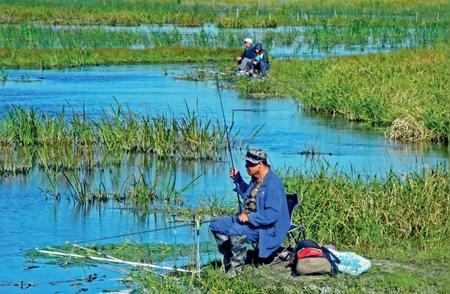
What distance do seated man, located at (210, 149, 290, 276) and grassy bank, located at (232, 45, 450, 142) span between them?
9511 millimetres

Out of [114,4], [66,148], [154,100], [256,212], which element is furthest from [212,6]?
[256,212]

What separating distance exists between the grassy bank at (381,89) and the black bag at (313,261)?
9.58m

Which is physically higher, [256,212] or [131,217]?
[256,212]

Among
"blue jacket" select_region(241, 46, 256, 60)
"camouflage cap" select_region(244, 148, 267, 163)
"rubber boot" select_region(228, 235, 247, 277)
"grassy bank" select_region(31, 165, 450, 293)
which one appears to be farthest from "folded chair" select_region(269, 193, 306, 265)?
"blue jacket" select_region(241, 46, 256, 60)

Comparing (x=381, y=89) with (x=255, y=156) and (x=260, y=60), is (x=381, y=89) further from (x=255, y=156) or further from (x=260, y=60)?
(x=255, y=156)

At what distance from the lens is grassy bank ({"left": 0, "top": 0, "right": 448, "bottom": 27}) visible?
46.1m

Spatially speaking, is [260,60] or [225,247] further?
[260,60]

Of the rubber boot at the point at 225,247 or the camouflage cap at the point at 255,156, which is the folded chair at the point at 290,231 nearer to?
the rubber boot at the point at 225,247

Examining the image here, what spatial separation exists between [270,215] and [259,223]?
0.42 feet

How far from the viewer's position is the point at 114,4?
5347 centimetres

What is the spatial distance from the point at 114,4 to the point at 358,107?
107 feet

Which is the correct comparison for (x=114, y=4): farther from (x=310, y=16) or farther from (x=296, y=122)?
(x=296, y=122)

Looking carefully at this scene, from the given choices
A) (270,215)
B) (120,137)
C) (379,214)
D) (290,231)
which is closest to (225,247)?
(270,215)

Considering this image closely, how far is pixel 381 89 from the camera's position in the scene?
22.2 meters
